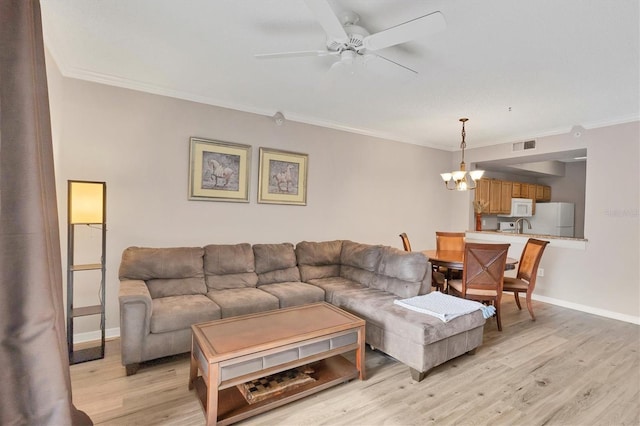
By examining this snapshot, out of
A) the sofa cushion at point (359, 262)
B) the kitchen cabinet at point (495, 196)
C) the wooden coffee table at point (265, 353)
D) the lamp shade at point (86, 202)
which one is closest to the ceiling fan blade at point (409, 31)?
the wooden coffee table at point (265, 353)

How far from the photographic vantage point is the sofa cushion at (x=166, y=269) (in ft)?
9.59

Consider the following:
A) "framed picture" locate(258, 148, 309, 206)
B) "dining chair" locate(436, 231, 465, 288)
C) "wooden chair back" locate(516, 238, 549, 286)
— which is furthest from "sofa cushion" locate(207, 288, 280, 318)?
"wooden chair back" locate(516, 238, 549, 286)

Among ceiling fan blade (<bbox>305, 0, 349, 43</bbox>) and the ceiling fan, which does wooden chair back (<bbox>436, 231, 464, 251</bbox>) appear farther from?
ceiling fan blade (<bbox>305, 0, 349, 43</bbox>)

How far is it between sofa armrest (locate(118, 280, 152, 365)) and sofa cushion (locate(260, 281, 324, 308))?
1152 mm

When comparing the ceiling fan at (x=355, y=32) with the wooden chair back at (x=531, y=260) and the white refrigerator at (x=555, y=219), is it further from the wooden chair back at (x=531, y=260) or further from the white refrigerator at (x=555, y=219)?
the white refrigerator at (x=555, y=219)

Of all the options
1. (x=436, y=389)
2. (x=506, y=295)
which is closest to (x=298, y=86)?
(x=436, y=389)

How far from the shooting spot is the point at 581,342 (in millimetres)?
3266

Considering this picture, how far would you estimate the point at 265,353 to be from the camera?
2004 mm

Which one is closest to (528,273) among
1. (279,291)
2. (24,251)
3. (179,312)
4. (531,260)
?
(531,260)

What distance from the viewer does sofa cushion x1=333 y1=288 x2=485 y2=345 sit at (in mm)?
2416

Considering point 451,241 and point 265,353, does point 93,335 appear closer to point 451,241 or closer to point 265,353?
point 265,353

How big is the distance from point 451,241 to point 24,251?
455cm

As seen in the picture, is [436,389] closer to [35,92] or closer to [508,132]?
[35,92]

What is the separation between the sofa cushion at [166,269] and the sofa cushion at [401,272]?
6.08 feet
